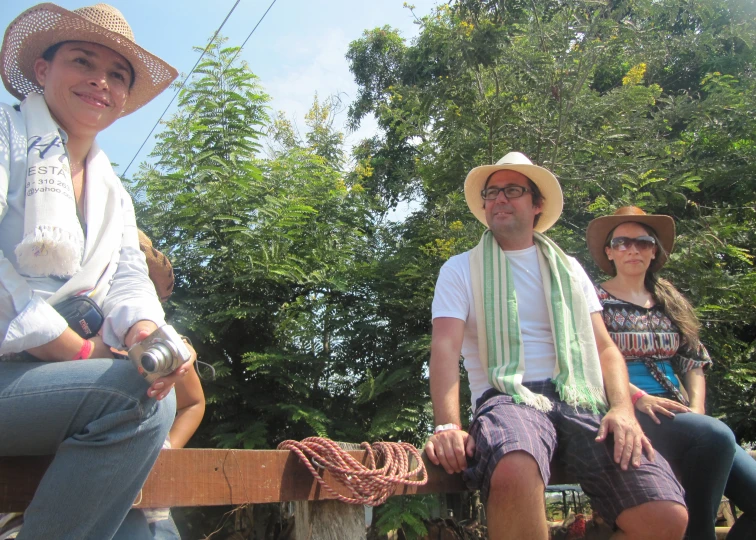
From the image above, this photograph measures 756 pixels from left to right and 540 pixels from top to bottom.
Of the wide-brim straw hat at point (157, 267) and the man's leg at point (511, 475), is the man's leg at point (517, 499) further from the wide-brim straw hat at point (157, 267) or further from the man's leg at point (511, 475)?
the wide-brim straw hat at point (157, 267)

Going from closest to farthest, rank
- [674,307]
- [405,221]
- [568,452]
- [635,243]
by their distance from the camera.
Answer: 1. [568,452]
2. [674,307]
3. [635,243]
4. [405,221]

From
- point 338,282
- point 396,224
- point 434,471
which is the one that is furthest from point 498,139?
point 434,471

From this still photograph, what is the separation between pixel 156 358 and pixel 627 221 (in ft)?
9.52

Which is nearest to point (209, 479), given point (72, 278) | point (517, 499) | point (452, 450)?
point (72, 278)

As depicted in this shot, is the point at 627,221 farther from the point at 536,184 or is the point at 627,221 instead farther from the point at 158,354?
the point at 158,354

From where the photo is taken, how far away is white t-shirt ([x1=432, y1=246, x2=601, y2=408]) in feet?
8.55

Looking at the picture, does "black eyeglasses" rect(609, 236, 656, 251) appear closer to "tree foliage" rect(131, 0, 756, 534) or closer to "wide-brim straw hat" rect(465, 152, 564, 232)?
"wide-brim straw hat" rect(465, 152, 564, 232)

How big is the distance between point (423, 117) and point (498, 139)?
1001mm

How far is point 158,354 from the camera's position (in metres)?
1.43

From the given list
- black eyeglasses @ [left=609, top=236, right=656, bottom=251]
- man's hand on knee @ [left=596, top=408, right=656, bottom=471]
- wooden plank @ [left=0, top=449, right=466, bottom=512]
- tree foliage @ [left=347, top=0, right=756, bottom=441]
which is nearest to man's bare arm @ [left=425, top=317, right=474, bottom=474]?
wooden plank @ [left=0, top=449, right=466, bottom=512]

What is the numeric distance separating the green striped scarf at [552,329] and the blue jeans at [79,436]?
1.42m

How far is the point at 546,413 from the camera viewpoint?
241cm

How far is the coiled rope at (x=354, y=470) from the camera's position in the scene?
201cm

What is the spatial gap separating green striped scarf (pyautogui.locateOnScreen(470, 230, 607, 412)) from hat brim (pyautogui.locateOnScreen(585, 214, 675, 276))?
87 cm
